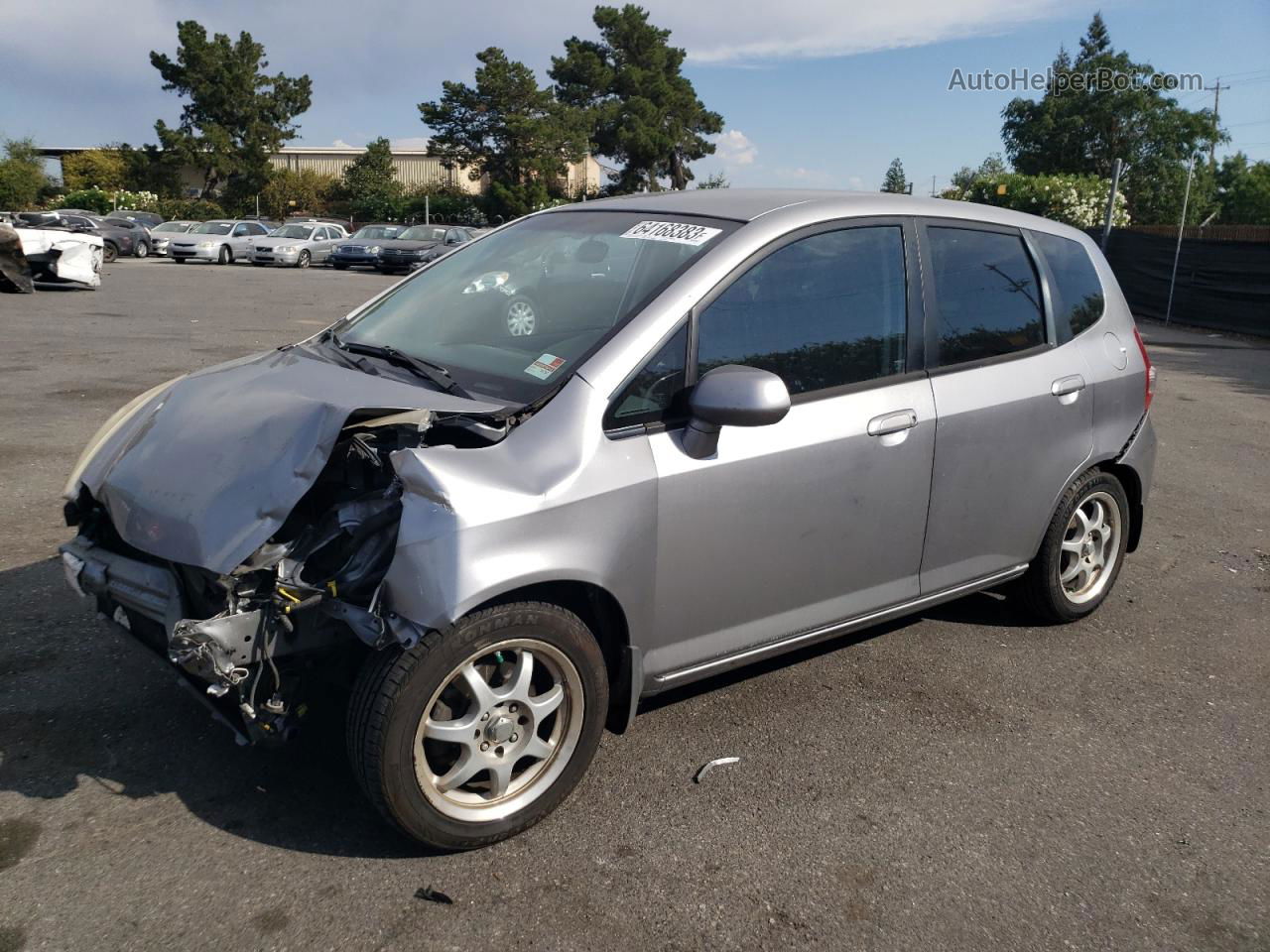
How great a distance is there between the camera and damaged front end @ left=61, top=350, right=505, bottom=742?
9.11 ft

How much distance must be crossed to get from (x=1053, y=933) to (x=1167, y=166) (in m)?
74.5

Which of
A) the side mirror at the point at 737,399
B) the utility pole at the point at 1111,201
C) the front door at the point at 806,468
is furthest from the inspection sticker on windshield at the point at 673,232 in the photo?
the utility pole at the point at 1111,201

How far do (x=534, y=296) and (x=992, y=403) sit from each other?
173 centimetres

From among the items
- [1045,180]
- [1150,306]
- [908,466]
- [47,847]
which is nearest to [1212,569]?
[908,466]

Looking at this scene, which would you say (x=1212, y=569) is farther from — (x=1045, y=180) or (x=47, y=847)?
(x=1045, y=180)

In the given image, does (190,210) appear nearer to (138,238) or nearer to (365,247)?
(138,238)

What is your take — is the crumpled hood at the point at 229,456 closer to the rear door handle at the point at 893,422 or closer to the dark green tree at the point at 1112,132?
the rear door handle at the point at 893,422

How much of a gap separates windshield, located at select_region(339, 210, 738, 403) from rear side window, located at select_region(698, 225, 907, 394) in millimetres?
213

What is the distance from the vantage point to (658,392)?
10.6 ft

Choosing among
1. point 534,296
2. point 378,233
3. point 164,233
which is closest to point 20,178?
point 164,233

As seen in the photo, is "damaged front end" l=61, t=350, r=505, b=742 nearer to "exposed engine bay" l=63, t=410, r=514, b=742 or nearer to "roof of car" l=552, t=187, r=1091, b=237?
"exposed engine bay" l=63, t=410, r=514, b=742

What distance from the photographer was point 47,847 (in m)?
2.93

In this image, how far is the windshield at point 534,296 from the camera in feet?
11.1

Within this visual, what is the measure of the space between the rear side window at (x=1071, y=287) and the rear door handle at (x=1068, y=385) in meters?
0.17
